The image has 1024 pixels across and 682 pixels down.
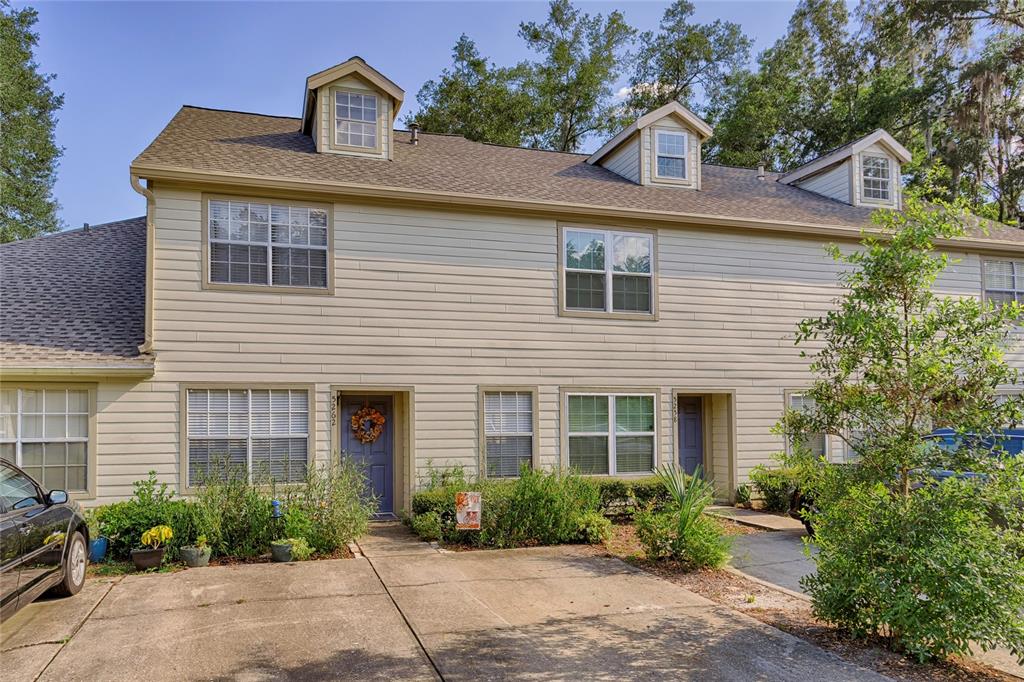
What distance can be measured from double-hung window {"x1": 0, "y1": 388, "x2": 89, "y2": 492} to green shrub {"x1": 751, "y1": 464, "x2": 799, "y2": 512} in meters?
10.5

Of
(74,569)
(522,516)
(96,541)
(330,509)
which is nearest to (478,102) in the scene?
(522,516)

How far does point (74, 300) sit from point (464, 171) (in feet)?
21.5

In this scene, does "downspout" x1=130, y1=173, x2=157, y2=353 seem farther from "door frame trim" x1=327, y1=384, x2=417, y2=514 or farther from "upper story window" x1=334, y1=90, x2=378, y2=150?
"upper story window" x1=334, y1=90, x2=378, y2=150

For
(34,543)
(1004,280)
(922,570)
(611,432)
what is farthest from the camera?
(1004,280)

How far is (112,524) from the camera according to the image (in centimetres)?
809

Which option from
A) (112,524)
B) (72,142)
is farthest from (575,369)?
(72,142)

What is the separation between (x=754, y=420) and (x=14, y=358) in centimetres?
1155

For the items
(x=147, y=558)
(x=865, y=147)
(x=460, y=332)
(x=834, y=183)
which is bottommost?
(x=147, y=558)

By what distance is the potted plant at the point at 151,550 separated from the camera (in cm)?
788

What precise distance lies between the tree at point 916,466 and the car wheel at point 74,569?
6737 mm

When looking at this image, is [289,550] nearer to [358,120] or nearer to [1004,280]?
[358,120]

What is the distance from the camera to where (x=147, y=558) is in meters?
7.88

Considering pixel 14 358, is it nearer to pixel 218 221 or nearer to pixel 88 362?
pixel 88 362

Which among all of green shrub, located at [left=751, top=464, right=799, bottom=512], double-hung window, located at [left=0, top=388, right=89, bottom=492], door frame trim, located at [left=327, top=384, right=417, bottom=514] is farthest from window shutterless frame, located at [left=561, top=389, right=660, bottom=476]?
double-hung window, located at [left=0, top=388, right=89, bottom=492]
